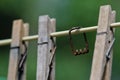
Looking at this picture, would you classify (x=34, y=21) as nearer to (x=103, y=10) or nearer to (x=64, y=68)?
(x=64, y=68)

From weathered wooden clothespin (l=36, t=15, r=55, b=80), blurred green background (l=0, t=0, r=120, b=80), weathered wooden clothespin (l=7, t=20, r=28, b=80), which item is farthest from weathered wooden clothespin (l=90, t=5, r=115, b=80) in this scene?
blurred green background (l=0, t=0, r=120, b=80)

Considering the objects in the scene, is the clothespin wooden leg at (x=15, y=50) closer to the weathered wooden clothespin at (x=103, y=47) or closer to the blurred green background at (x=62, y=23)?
the weathered wooden clothespin at (x=103, y=47)

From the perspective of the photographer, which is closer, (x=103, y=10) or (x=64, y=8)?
(x=103, y=10)

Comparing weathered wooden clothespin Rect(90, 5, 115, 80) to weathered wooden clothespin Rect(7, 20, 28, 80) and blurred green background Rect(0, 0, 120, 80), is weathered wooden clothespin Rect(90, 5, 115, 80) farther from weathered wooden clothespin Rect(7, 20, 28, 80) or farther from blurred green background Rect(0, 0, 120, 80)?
blurred green background Rect(0, 0, 120, 80)

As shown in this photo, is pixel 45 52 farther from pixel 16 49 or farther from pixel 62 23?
pixel 62 23

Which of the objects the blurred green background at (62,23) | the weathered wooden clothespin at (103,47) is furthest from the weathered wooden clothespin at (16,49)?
the blurred green background at (62,23)

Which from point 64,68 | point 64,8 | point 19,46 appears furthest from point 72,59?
point 19,46
